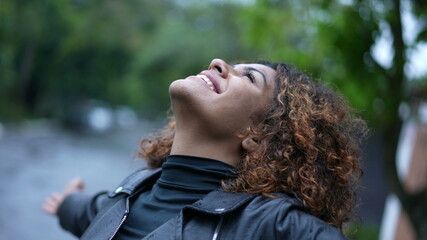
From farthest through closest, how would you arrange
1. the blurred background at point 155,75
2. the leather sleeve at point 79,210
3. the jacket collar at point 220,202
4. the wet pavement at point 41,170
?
the wet pavement at point 41,170
the blurred background at point 155,75
the leather sleeve at point 79,210
the jacket collar at point 220,202

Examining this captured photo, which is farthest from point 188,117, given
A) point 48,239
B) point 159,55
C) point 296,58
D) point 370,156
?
point 159,55

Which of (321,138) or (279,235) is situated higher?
(321,138)

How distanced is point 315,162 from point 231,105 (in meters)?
0.41

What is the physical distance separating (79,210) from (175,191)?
77cm

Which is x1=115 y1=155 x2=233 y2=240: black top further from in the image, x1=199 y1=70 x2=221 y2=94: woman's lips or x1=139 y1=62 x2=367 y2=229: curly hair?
x1=199 y1=70 x2=221 y2=94: woman's lips

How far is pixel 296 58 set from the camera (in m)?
4.49

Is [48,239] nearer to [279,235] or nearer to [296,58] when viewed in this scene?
[296,58]

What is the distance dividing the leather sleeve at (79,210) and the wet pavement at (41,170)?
31cm

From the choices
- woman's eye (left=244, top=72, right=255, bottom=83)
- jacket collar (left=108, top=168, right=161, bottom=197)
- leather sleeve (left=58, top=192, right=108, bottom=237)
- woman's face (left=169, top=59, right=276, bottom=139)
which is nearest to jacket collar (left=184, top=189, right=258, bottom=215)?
woman's face (left=169, top=59, right=276, bottom=139)

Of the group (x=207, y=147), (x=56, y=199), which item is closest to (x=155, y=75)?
(x=56, y=199)

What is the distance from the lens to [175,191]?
82.8 inches

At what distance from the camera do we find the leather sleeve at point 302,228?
1739 mm

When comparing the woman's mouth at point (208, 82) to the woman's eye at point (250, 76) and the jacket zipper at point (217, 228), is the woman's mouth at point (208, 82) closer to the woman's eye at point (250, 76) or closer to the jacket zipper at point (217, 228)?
the woman's eye at point (250, 76)

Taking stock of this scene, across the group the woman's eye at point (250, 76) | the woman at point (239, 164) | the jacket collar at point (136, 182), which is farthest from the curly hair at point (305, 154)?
the jacket collar at point (136, 182)
